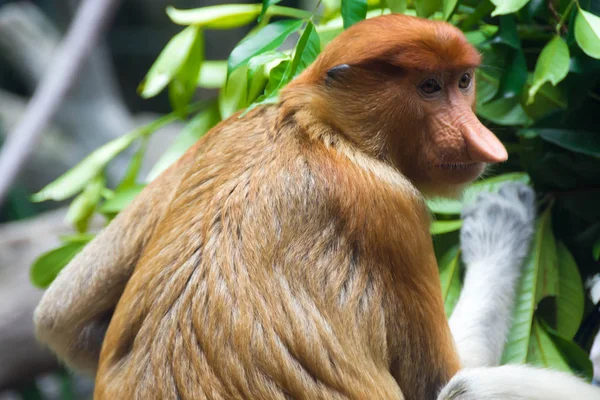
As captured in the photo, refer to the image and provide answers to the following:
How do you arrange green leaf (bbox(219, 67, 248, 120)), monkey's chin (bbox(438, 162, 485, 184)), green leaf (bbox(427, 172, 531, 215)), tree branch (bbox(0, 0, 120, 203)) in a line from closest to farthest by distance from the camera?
1. monkey's chin (bbox(438, 162, 485, 184))
2. green leaf (bbox(427, 172, 531, 215))
3. green leaf (bbox(219, 67, 248, 120))
4. tree branch (bbox(0, 0, 120, 203))

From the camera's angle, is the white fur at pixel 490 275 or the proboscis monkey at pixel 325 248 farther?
the white fur at pixel 490 275

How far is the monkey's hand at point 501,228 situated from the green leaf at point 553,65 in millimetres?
526

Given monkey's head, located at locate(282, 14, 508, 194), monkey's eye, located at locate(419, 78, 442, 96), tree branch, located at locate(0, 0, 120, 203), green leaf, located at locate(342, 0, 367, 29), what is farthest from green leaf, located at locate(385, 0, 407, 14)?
tree branch, located at locate(0, 0, 120, 203)

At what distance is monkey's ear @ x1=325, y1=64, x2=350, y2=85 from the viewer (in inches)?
78.5

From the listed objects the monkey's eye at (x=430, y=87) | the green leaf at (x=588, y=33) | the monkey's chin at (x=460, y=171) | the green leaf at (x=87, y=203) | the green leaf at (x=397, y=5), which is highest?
the green leaf at (x=397, y=5)

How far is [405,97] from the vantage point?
2.00 m

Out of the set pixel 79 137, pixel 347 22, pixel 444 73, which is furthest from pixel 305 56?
pixel 79 137

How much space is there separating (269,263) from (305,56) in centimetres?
68

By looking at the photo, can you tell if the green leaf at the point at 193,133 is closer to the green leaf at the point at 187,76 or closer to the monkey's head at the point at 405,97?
the green leaf at the point at 187,76

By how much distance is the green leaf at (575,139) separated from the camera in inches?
84.0

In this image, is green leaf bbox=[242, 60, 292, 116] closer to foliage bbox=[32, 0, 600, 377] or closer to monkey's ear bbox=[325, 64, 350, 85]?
foliage bbox=[32, 0, 600, 377]

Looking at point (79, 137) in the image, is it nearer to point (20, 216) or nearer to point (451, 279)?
point (20, 216)

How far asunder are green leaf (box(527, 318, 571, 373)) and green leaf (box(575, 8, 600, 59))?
0.84 meters

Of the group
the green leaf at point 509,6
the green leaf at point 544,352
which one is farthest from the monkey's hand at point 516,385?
the green leaf at point 509,6
